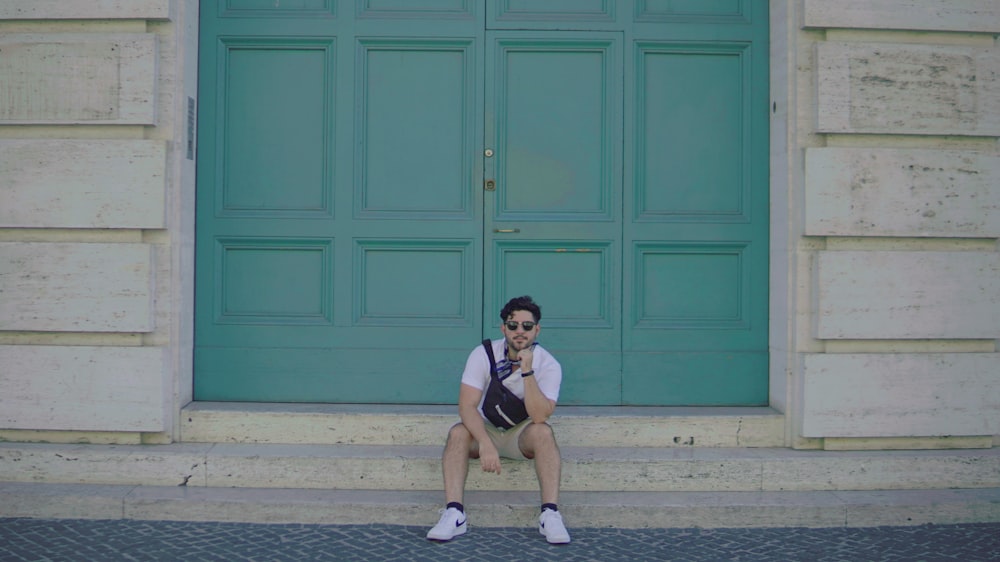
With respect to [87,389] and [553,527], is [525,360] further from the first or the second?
[87,389]

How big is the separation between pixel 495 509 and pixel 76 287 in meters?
2.67

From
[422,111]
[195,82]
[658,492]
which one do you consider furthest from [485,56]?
[658,492]

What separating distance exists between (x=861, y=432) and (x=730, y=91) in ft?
7.11

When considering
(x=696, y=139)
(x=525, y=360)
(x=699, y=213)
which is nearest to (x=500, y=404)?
(x=525, y=360)

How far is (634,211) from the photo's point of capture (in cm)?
654

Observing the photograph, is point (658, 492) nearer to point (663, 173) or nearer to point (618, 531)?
point (618, 531)

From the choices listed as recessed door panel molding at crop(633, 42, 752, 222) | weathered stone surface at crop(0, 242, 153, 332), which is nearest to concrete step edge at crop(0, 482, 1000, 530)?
weathered stone surface at crop(0, 242, 153, 332)

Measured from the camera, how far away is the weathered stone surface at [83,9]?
6.06 m

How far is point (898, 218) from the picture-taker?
6.14 metres

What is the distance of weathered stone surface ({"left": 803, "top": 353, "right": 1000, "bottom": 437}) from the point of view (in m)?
6.12

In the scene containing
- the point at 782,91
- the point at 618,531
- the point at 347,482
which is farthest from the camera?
the point at 782,91

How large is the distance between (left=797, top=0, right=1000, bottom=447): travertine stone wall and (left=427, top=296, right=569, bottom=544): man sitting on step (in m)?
1.58

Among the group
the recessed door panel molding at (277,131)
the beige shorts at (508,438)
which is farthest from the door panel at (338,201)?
the beige shorts at (508,438)

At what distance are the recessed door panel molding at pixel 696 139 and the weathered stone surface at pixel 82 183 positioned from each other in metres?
2.87
